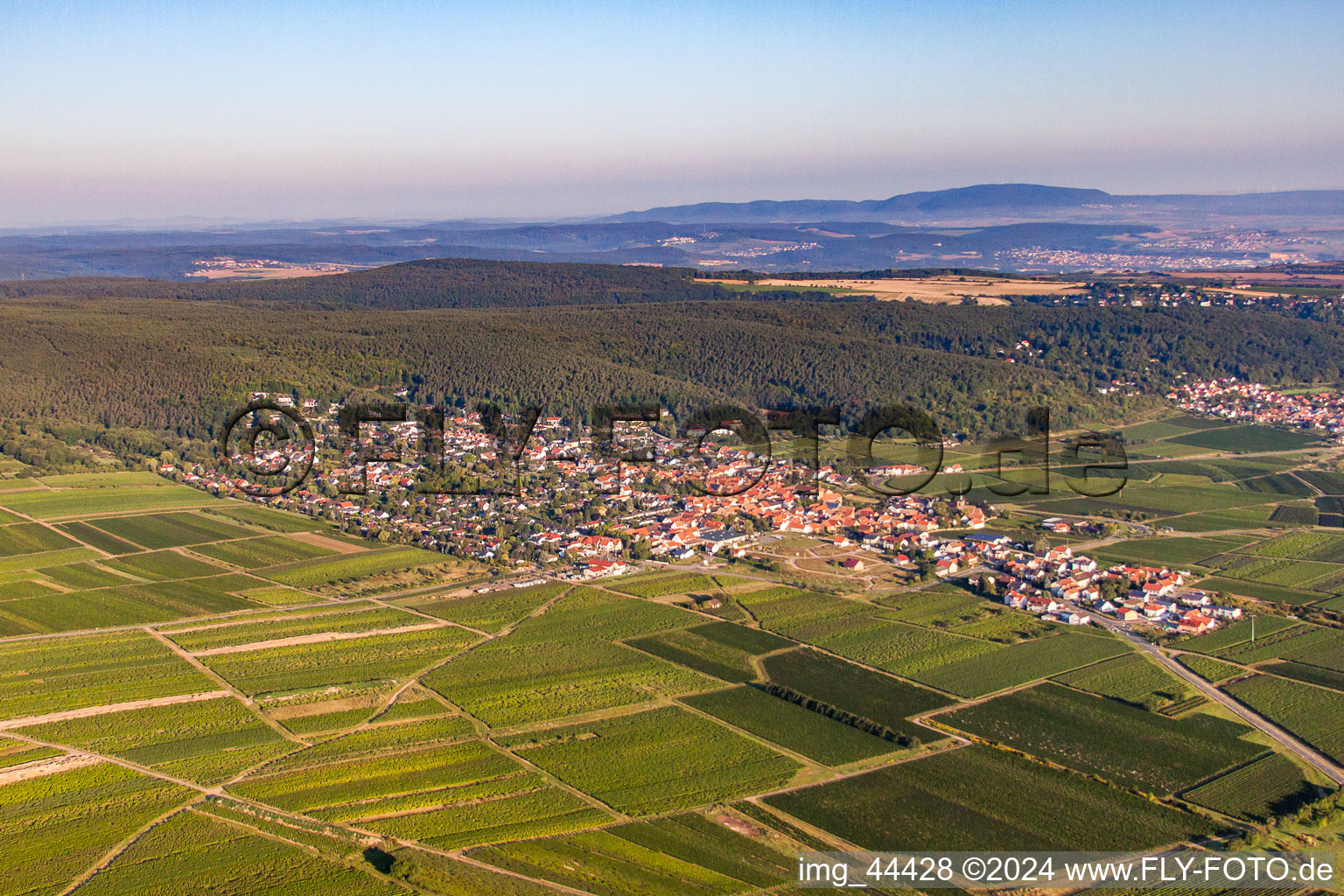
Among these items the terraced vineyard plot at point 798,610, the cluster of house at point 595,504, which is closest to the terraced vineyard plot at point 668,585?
the cluster of house at point 595,504

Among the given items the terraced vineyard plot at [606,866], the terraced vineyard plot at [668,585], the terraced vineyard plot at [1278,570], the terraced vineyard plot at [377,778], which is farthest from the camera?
the terraced vineyard plot at [668,585]

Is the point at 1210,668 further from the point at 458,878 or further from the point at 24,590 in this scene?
the point at 24,590

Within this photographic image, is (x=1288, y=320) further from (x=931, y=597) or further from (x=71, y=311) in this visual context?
(x=71, y=311)

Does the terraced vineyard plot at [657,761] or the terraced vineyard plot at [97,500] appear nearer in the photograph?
the terraced vineyard plot at [657,761]

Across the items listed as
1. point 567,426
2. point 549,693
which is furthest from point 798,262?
point 549,693

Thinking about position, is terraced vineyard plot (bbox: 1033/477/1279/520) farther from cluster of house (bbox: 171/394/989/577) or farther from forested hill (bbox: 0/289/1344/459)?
forested hill (bbox: 0/289/1344/459)

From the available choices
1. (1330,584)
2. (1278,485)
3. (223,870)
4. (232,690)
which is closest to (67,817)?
(223,870)

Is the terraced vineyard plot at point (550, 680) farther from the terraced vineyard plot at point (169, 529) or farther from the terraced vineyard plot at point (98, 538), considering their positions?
the terraced vineyard plot at point (98, 538)
